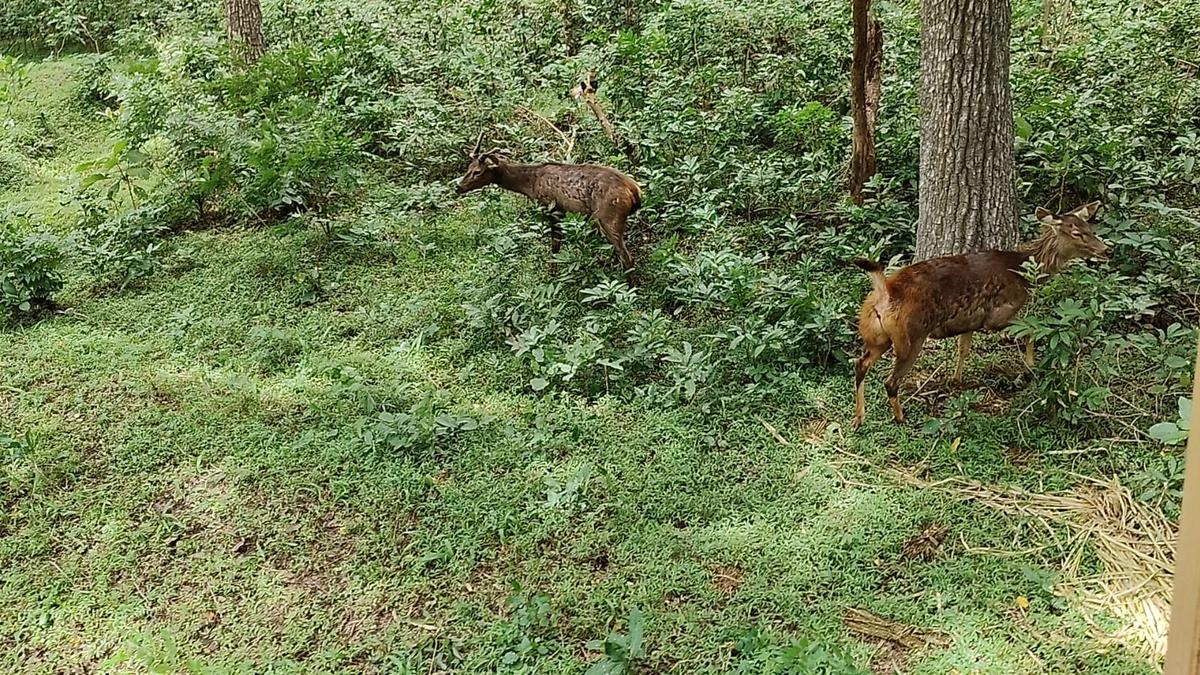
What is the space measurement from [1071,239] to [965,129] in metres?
0.86

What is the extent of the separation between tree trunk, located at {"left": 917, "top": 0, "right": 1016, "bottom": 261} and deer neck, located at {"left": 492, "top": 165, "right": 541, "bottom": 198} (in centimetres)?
290

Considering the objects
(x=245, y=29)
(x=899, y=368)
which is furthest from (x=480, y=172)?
(x=245, y=29)

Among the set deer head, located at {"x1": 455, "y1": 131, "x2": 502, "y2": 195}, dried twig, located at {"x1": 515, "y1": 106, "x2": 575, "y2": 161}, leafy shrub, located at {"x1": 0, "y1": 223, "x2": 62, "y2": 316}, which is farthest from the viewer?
dried twig, located at {"x1": 515, "y1": 106, "x2": 575, "y2": 161}

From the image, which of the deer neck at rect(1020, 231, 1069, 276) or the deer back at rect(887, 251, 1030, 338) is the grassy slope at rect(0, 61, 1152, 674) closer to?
the deer back at rect(887, 251, 1030, 338)

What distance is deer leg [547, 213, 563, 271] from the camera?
649 centimetres

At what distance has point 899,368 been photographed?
14.7ft

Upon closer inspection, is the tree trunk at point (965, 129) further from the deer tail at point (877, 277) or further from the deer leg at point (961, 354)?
the deer tail at point (877, 277)

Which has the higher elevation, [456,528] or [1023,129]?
[1023,129]

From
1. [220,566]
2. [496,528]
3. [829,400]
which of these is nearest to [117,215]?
[220,566]

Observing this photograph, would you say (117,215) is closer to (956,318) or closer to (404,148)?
(404,148)

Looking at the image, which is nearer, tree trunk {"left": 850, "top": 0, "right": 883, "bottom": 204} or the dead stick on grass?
the dead stick on grass

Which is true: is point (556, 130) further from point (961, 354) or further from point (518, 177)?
point (961, 354)

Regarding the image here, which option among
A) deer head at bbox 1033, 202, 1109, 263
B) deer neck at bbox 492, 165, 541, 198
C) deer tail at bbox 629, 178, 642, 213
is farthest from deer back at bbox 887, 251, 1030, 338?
deer neck at bbox 492, 165, 541, 198

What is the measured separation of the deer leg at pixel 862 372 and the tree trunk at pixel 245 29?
800 centimetres
